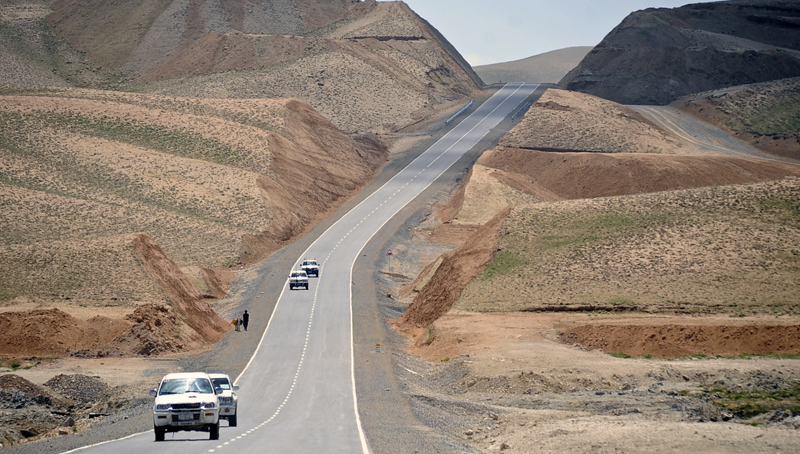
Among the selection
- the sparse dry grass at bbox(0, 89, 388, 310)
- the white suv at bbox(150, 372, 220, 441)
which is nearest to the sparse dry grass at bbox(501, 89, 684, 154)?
the sparse dry grass at bbox(0, 89, 388, 310)

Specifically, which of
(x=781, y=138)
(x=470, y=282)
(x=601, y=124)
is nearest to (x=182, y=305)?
(x=470, y=282)

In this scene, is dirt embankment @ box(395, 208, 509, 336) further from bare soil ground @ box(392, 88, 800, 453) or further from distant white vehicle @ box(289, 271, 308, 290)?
distant white vehicle @ box(289, 271, 308, 290)

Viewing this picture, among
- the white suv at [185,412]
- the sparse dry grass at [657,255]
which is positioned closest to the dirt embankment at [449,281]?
the sparse dry grass at [657,255]

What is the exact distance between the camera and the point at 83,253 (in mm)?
56812

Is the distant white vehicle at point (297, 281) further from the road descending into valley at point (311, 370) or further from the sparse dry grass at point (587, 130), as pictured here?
the sparse dry grass at point (587, 130)

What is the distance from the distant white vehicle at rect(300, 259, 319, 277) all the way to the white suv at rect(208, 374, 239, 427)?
42.1 meters

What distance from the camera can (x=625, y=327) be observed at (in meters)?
44.8

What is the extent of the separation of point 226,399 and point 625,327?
23.3m

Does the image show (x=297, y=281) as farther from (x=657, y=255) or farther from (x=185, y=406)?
(x=185, y=406)

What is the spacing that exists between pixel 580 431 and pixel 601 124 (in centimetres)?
9040

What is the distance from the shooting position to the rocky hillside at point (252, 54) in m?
133

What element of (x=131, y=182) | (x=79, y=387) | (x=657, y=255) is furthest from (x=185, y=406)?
(x=131, y=182)

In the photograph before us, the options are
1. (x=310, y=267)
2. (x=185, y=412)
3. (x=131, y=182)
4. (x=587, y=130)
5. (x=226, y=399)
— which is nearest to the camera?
(x=185, y=412)

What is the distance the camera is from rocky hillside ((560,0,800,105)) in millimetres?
138375
